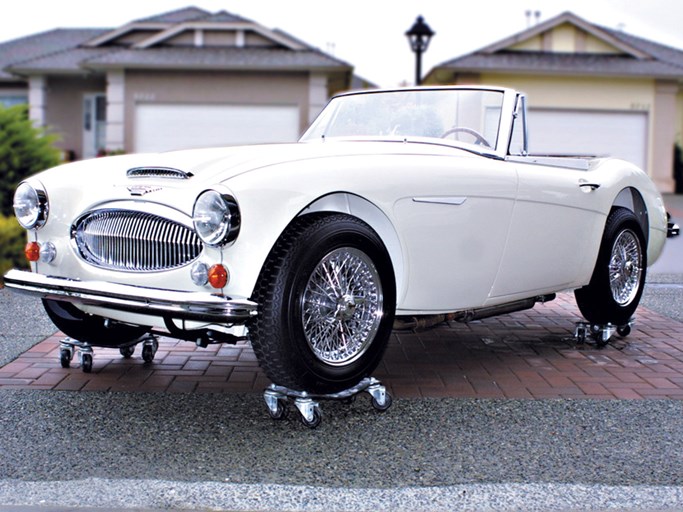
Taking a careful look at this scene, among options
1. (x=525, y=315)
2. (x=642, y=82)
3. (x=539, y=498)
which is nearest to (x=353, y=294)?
(x=539, y=498)

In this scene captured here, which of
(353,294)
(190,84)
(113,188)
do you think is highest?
(190,84)

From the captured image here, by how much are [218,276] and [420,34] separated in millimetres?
10522

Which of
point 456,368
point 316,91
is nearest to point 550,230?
point 456,368

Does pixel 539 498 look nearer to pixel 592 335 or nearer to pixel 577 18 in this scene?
pixel 592 335

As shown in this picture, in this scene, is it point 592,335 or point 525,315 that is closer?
point 592,335

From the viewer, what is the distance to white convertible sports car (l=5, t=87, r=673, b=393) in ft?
11.6

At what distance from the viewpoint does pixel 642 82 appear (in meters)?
23.0

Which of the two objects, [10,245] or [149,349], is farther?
[10,245]

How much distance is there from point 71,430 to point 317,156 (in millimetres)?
1611

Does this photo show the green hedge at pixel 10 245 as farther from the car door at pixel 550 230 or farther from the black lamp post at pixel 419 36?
the black lamp post at pixel 419 36

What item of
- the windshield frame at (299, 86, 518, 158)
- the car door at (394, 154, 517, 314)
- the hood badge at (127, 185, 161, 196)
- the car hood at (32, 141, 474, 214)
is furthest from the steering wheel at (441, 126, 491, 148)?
the hood badge at (127, 185, 161, 196)

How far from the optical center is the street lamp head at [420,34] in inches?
522

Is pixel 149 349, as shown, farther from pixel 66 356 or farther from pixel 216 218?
pixel 216 218

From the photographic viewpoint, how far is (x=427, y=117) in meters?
5.32
